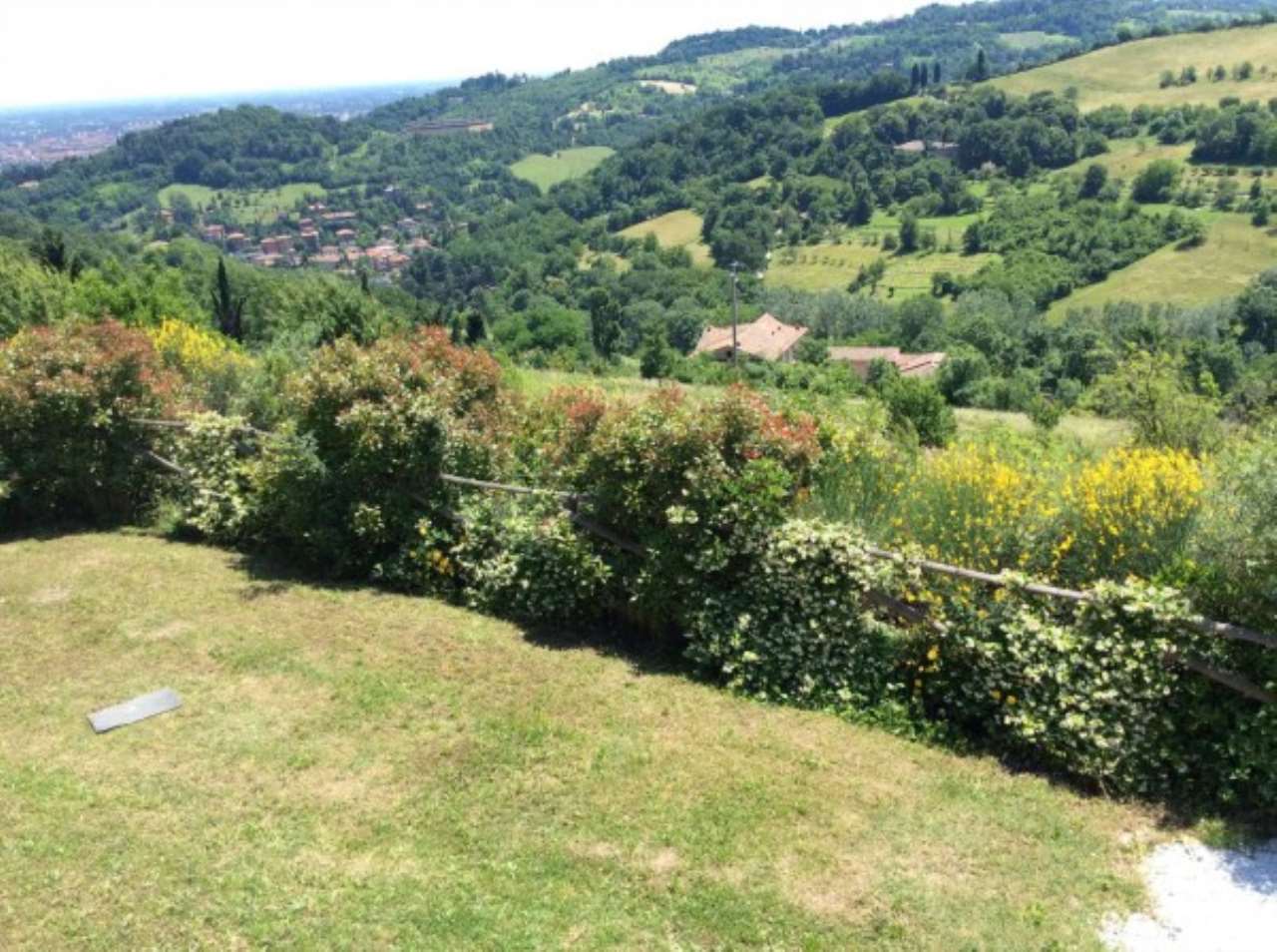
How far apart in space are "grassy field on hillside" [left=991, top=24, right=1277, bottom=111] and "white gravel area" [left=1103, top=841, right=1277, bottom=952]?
423 feet

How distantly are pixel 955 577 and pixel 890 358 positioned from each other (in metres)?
59.3

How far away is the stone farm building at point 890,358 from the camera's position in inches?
2323

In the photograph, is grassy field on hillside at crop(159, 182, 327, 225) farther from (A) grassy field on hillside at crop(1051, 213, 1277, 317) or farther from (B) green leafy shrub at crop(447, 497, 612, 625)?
(B) green leafy shrub at crop(447, 497, 612, 625)

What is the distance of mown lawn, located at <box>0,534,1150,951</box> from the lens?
466 cm

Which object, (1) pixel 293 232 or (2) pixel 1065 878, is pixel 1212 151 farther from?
(1) pixel 293 232

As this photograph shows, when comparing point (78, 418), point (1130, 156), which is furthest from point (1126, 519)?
point (1130, 156)

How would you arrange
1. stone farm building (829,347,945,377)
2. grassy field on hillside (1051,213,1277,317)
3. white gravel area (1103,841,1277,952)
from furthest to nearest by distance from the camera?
1. grassy field on hillside (1051,213,1277,317)
2. stone farm building (829,347,945,377)
3. white gravel area (1103,841,1277,952)

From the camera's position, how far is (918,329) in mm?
74125

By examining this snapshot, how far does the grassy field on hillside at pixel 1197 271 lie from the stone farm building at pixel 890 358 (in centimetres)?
1875

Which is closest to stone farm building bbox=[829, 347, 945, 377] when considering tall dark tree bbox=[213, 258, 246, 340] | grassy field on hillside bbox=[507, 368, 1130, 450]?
grassy field on hillside bbox=[507, 368, 1130, 450]

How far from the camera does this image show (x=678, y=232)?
404 ft

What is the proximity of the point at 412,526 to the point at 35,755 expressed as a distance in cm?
355

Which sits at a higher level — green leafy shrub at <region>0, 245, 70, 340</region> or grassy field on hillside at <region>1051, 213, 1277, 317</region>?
green leafy shrub at <region>0, 245, 70, 340</region>

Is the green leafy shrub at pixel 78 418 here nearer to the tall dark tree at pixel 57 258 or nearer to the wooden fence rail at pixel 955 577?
the wooden fence rail at pixel 955 577
